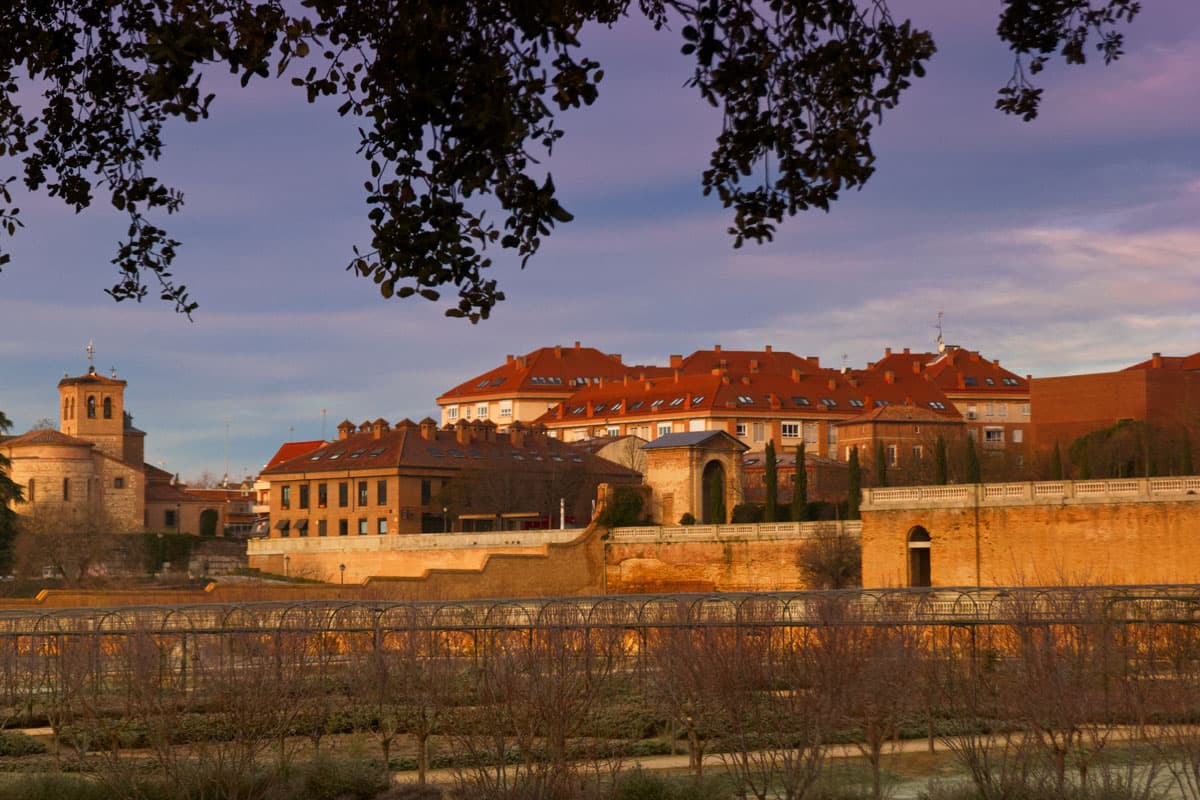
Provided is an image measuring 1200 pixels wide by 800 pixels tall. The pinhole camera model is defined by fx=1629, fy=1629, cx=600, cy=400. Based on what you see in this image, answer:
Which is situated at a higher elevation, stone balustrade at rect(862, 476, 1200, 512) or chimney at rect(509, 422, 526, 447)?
chimney at rect(509, 422, 526, 447)

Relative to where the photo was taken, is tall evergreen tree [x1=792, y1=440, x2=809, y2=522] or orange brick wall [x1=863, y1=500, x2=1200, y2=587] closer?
orange brick wall [x1=863, y1=500, x2=1200, y2=587]

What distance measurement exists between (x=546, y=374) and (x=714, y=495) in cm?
6121

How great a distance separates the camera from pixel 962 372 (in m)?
109

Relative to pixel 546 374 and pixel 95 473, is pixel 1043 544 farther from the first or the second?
pixel 546 374

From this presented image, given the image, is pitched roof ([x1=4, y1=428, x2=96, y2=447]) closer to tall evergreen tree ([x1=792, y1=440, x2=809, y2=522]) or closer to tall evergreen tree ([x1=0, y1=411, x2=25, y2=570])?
tall evergreen tree ([x1=0, y1=411, x2=25, y2=570])

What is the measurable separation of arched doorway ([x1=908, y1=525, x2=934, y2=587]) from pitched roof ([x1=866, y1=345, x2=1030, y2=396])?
62338 mm

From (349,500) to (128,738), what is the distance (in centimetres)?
4743

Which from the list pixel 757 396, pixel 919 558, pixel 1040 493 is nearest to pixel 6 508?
pixel 919 558

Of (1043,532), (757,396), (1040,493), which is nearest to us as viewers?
(1043,532)

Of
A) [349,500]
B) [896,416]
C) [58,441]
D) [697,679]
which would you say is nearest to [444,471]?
[349,500]

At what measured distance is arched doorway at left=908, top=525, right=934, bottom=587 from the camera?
46.0 m

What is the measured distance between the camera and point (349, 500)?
70.2 m

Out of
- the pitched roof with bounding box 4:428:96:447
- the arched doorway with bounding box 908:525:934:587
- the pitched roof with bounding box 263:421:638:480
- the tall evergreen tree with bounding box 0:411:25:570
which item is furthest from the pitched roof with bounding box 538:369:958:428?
the arched doorway with bounding box 908:525:934:587

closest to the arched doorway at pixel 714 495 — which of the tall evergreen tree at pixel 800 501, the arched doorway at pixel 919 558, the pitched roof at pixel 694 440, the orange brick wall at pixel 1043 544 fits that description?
the pitched roof at pixel 694 440
